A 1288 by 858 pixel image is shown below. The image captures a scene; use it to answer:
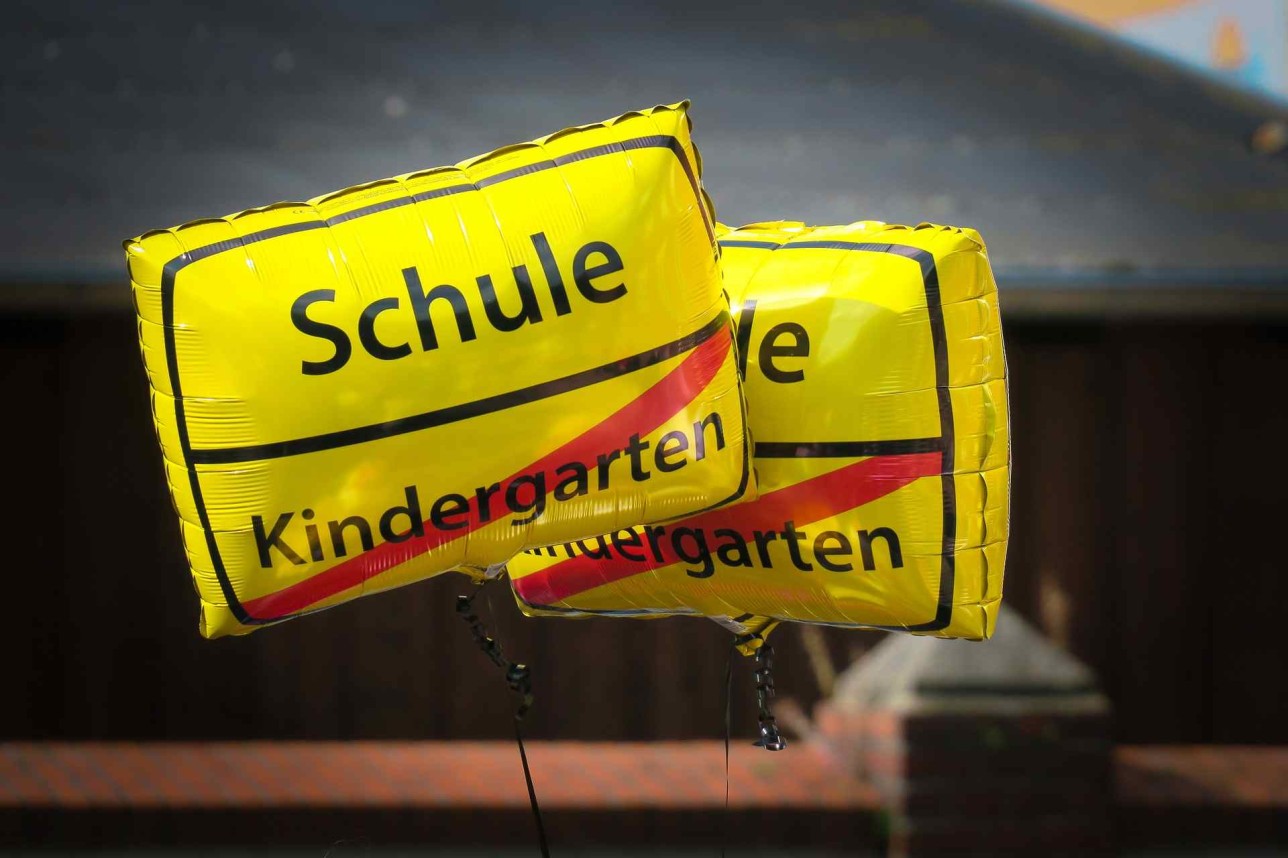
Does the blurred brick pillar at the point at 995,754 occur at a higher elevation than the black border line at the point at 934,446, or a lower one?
lower

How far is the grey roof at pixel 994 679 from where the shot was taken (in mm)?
5512

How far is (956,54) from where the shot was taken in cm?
721

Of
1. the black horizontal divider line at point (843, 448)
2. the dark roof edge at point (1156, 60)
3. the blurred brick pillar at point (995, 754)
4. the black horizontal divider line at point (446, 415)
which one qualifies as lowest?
the blurred brick pillar at point (995, 754)

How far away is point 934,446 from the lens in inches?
97.7

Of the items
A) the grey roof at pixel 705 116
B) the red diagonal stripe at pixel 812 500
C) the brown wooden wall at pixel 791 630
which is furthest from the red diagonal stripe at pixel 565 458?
the brown wooden wall at pixel 791 630

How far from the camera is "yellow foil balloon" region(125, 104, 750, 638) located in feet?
7.06

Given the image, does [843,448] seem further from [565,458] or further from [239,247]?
[239,247]

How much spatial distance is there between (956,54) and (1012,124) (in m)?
0.63

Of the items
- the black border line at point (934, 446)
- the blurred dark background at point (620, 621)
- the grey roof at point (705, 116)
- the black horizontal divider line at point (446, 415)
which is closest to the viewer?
→ the black horizontal divider line at point (446, 415)

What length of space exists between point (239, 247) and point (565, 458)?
22.4 inches

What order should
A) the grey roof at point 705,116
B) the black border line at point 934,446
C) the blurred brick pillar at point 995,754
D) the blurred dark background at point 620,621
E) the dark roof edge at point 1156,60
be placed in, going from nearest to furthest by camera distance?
the black border line at point 934,446, the blurred brick pillar at point 995,754, the grey roof at point 705,116, the blurred dark background at point 620,621, the dark roof edge at point 1156,60

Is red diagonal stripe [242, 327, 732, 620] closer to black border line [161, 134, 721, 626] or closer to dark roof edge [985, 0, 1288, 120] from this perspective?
black border line [161, 134, 721, 626]

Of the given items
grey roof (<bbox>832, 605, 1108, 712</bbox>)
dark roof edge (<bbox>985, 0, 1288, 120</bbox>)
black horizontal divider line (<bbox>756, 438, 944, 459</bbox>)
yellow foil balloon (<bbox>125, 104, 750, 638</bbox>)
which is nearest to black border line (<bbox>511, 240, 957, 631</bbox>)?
black horizontal divider line (<bbox>756, 438, 944, 459</bbox>)

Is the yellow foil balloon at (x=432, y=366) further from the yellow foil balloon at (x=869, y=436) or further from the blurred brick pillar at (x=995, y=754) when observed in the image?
the blurred brick pillar at (x=995, y=754)
